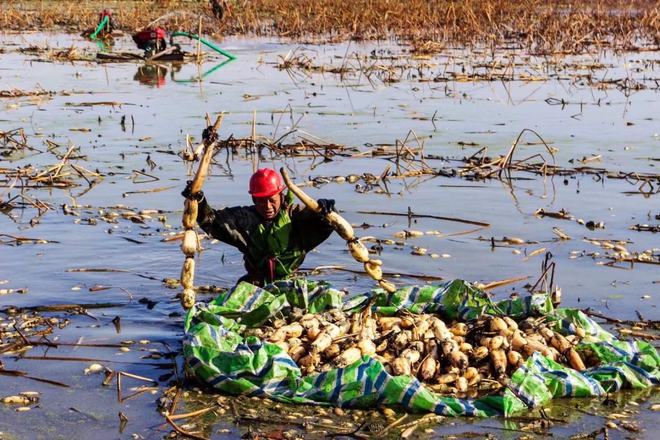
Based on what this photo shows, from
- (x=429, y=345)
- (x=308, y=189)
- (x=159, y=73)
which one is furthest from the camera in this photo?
(x=159, y=73)

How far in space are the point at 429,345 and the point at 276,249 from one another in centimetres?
137

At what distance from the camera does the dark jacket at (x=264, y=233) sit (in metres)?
6.13

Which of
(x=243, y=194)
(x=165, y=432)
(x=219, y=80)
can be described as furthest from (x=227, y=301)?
(x=219, y=80)

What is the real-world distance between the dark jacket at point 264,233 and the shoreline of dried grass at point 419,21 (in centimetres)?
1409

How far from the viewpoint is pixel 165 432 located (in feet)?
15.1

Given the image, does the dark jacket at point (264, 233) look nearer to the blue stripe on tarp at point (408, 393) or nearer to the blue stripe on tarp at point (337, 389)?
the blue stripe on tarp at point (337, 389)

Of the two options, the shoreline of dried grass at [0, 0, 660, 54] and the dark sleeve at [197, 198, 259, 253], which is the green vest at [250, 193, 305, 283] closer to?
the dark sleeve at [197, 198, 259, 253]

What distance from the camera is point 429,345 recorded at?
5.31m

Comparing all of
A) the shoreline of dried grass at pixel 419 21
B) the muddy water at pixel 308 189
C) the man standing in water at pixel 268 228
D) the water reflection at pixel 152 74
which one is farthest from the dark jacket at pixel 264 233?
the shoreline of dried grass at pixel 419 21

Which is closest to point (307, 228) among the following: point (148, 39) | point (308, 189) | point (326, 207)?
point (326, 207)

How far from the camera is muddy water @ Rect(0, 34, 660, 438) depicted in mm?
5453

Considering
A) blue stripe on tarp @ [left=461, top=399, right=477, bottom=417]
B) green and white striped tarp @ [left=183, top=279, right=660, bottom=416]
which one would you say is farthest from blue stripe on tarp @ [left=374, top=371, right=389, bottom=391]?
blue stripe on tarp @ [left=461, top=399, right=477, bottom=417]

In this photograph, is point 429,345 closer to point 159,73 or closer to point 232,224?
point 232,224

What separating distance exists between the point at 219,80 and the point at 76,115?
13.2ft
